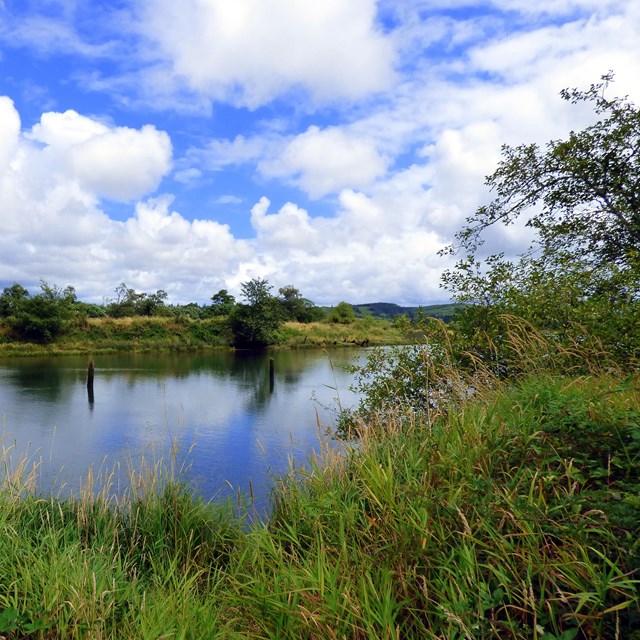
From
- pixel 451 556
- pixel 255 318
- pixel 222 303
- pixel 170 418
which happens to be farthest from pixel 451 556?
pixel 222 303

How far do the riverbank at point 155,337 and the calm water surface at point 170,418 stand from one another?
462 centimetres

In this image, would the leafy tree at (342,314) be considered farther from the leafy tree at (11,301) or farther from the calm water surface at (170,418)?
the leafy tree at (11,301)

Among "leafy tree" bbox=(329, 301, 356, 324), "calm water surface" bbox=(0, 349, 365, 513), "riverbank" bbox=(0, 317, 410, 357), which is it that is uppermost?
"leafy tree" bbox=(329, 301, 356, 324)

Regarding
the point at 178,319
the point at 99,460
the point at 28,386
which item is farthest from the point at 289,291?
the point at 99,460

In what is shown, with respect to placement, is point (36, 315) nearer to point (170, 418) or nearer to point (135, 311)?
point (135, 311)

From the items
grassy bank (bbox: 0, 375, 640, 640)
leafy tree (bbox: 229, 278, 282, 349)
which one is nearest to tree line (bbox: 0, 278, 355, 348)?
leafy tree (bbox: 229, 278, 282, 349)

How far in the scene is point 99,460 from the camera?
10.0 m

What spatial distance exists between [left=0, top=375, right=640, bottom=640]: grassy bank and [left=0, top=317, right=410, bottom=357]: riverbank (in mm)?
29455

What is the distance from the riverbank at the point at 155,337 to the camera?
34438 millimetres

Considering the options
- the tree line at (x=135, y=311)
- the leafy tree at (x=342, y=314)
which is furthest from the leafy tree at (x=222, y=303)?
the leafy tree at (x=342, y=314)

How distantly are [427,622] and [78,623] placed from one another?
1831 mm

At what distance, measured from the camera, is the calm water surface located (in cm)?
889

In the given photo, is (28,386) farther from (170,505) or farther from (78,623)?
(78,623)

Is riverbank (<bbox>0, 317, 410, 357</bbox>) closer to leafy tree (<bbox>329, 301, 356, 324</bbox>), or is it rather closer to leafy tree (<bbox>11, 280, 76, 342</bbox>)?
leafy tree (<bbox>11, 280, 76, 342</bbox>)
